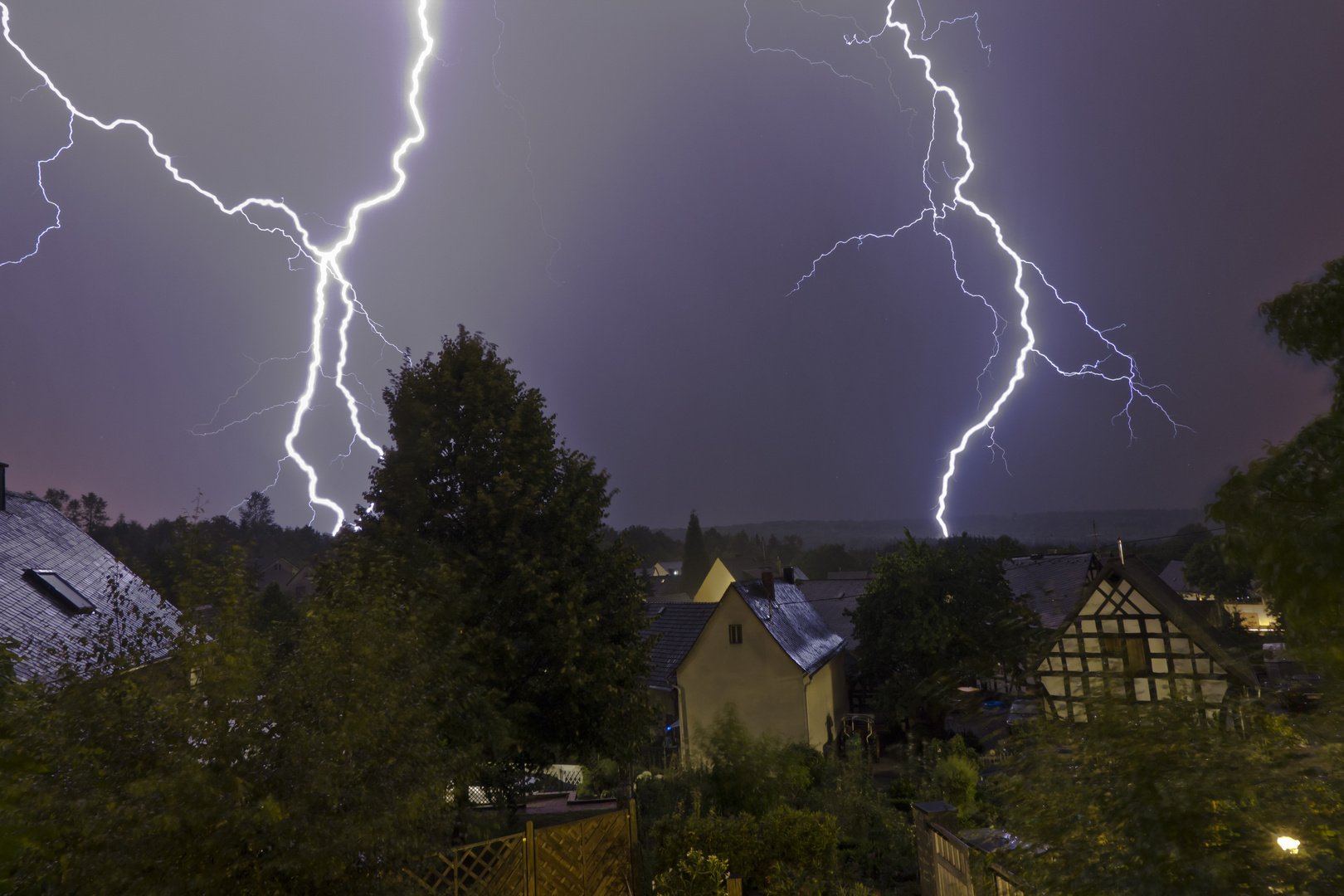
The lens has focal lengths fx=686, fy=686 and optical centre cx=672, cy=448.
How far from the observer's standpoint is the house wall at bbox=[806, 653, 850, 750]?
74.0 feet

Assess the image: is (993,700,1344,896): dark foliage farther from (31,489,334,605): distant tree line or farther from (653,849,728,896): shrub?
(31,489,334,605): distant tree line

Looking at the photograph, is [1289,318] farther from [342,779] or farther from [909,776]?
[909,776]

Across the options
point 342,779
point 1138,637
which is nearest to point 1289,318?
point 342,779

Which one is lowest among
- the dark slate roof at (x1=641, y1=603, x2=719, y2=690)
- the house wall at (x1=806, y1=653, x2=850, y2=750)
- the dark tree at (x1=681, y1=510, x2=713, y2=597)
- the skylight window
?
the house wall at (x1=806, y1=653, x2=850, y2=750)

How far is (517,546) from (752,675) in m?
13.2

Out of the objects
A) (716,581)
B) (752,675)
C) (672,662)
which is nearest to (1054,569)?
(752,675)

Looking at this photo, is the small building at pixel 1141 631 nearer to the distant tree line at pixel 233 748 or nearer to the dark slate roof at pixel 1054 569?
the dark slate roof at pixel 1054 569

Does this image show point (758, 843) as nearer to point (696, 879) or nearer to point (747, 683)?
point (696, 879)

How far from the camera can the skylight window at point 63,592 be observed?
14.1m

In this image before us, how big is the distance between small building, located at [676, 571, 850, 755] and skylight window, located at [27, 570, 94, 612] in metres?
15.6

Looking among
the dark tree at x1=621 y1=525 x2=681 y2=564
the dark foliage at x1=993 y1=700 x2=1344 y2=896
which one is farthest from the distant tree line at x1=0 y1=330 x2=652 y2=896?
the dark tree at x1=621 y1=525 x2=681 y2=564

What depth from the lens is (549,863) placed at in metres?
8.78

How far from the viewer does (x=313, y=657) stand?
555 centimetres

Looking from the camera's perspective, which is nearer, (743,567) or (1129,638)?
(1129,638)
